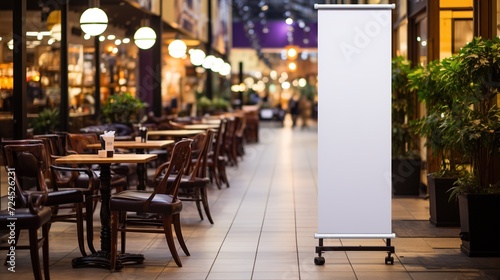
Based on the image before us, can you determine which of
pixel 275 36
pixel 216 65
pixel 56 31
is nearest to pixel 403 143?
pixel 56 31

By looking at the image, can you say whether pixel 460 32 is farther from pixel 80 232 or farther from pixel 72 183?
pixel 80 232

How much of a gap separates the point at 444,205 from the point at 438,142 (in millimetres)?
684

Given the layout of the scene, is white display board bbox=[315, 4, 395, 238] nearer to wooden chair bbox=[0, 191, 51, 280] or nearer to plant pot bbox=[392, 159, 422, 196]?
wooden chair bbox=[0, 191, 51, 280]

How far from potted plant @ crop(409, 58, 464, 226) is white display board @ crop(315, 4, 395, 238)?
144 centimetres

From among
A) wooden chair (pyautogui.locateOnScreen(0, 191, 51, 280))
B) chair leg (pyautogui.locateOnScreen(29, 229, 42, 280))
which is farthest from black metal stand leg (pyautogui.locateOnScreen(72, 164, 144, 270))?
chair leg (pyautogui.locateOnScreen(29, 229, 42, 280))

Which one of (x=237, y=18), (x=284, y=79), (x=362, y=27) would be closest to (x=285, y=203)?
(x=362, y=27)

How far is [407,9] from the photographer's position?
12.6m

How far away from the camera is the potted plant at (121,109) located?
13602mm

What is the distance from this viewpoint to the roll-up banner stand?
267 inches

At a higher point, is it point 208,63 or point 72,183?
point 208,63

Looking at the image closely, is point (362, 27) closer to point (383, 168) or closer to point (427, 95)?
point (383, 168)

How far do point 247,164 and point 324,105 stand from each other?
10.7m

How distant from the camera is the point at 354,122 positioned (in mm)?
6836

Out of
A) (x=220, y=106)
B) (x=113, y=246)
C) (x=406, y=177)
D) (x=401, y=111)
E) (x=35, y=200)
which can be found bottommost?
(x=113, y=246)
